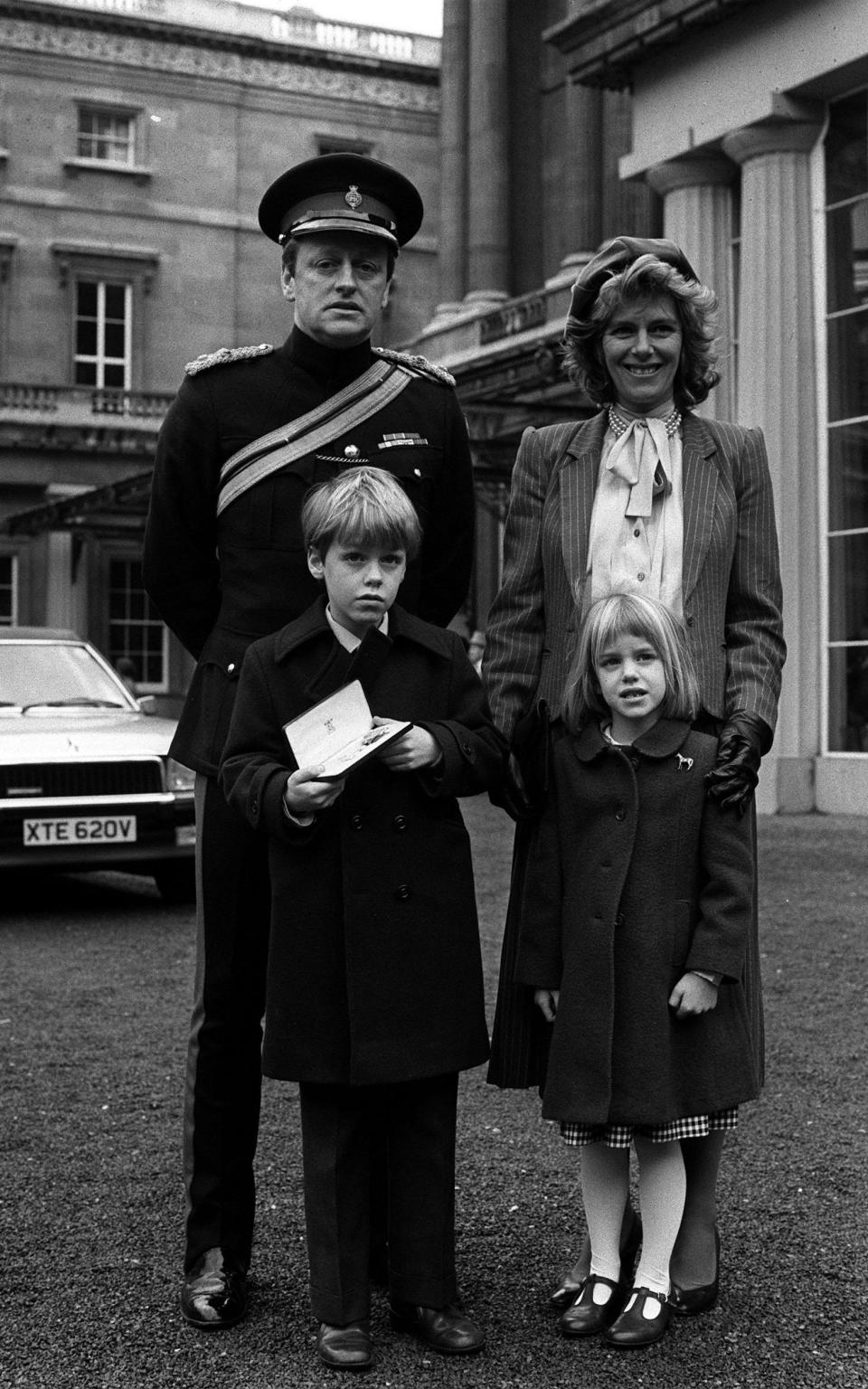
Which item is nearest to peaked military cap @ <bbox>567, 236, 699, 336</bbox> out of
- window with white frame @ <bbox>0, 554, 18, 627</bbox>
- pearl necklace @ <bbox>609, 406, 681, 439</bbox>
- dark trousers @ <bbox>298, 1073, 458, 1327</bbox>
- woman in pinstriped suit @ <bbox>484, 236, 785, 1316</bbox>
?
woman in pinstriped suit @ <bbox>484, 236, 785, 1316</bbox>

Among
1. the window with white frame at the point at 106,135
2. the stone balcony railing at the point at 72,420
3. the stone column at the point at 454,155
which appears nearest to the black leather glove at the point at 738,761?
the stone column at the point at 454,155

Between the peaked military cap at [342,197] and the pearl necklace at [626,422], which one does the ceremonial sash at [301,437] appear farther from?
the pearl necklace at [626,422]

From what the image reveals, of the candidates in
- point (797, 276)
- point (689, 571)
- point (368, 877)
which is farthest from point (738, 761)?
point (797, 276)

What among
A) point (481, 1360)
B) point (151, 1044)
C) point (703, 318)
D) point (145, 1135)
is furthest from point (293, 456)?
point (151, 1044)

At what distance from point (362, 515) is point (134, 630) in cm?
3307

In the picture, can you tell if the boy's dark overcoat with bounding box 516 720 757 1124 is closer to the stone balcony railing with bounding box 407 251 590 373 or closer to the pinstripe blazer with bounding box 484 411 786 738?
the pinstripe blazer with bounding box 484 411 786 738

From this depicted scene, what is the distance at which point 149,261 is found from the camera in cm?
3628

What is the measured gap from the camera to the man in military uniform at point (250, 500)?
141 inches

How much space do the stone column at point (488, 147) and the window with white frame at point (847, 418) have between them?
55.4 ft

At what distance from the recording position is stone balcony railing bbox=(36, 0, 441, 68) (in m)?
36.8

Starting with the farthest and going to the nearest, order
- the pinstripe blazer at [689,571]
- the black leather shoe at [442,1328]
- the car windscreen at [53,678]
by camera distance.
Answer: the car windscreen at [53,678], the pinstripe blazer at [689,571], the black leather shoe at [442,1328]

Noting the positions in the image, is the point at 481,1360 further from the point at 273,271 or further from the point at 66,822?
the point at 273,271

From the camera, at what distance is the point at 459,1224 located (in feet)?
13.5

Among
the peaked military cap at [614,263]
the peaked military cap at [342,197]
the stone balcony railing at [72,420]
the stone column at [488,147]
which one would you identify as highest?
the stone column at [488,147]
